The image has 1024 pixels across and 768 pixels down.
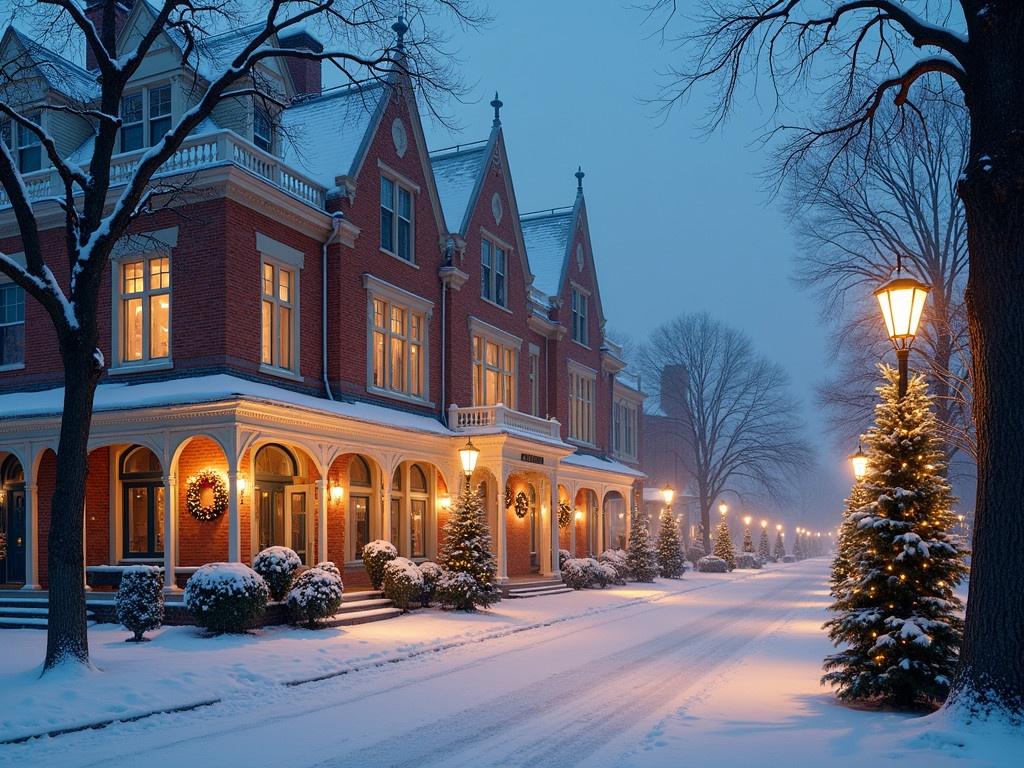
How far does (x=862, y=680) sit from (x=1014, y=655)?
2.21 meters

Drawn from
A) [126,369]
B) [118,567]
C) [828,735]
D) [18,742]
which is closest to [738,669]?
[828,735]

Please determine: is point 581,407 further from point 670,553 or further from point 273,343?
point 273,343

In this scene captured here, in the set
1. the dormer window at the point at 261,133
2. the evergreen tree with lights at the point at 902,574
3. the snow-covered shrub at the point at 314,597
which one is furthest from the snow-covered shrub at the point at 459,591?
the evergreen tree with lights at the point at 902,574

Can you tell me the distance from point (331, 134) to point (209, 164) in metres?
6.62

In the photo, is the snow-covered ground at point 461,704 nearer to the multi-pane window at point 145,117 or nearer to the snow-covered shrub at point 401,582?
the snow-covered shrub at point 401,582

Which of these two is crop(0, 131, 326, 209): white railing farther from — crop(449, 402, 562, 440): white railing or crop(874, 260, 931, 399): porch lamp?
crop(874, 260, 931, 399): porch lamp

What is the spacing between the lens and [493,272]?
103ft

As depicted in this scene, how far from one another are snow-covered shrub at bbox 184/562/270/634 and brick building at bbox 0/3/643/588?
5.78ft

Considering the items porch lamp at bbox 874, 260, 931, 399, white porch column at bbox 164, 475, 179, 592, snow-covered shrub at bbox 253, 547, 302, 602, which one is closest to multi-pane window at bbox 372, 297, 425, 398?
snow-covered shrub at bbox 253, 547, 302, 602

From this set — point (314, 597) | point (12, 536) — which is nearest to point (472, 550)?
point (314, 597)

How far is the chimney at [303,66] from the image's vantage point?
1078 inches

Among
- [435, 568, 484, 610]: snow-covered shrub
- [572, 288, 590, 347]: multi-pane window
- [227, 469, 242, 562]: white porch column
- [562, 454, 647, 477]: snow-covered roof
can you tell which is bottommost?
[435, 568, 484, 610]: snow-covered shrub

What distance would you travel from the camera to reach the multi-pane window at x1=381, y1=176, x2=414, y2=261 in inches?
1005

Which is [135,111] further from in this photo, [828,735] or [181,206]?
[828,735]
